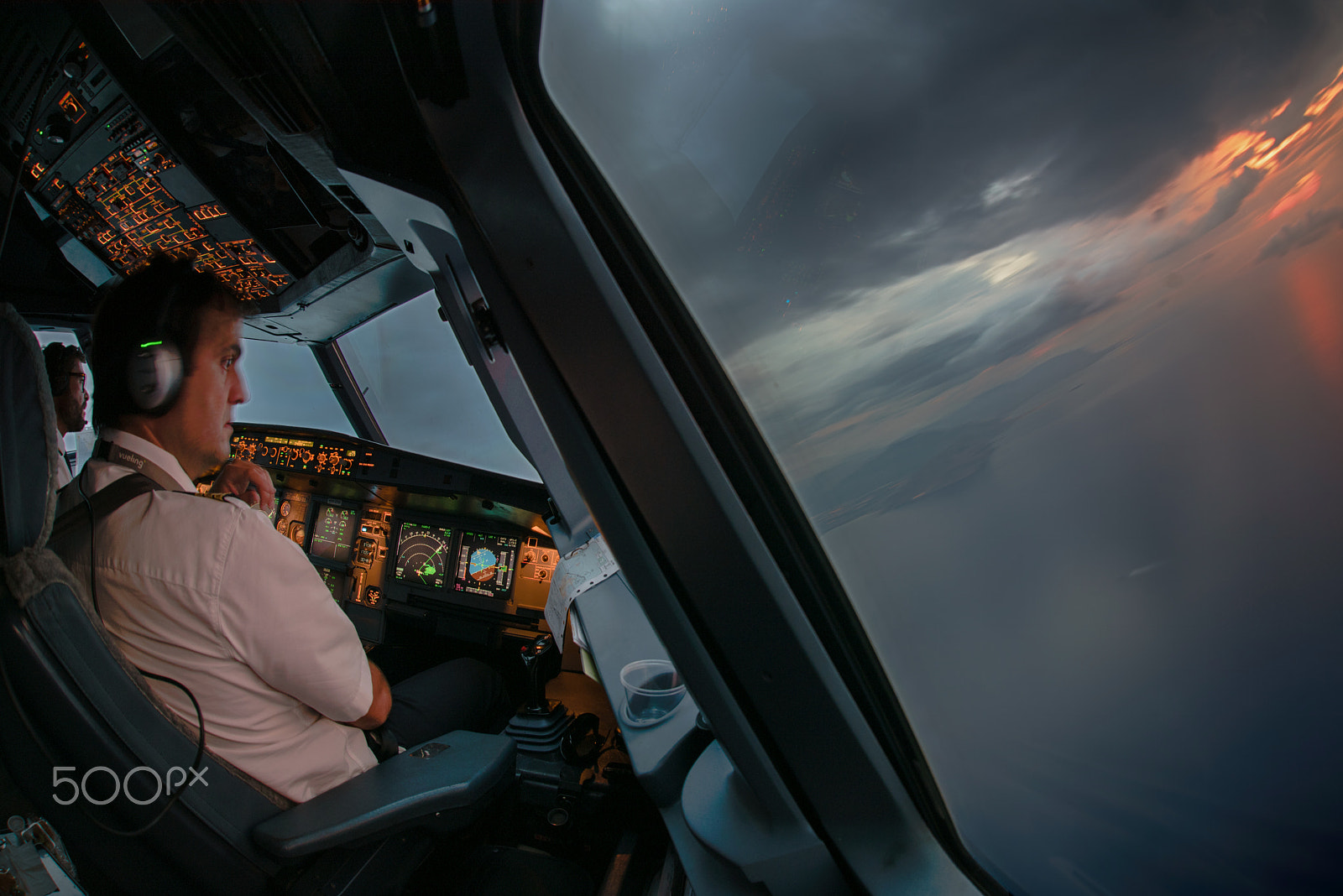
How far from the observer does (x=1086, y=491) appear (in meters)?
0.42

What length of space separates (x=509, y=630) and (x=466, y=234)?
2468mm

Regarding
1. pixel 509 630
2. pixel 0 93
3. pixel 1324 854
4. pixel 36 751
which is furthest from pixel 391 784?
pixel 0 93

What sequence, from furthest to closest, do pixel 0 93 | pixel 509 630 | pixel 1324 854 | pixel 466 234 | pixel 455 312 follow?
1. pixel 509 630
2. pixel 455 312
3. pixel 0 93
4. pixel 466 234
5. pixel 1324 854

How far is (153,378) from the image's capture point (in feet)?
3.55

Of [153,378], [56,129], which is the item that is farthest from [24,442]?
[56,129]

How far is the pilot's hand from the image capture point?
199cm

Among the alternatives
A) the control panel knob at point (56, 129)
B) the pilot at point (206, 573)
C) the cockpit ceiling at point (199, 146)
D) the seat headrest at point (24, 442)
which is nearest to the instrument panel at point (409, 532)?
the cockpit ceiling at point (199, 146)

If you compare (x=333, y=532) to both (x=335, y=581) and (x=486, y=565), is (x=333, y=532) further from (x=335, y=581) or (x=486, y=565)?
(x=486, y=565)

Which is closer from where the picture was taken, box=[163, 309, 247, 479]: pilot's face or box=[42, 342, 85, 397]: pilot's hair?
box=[163, 309, 247, 479]: pilot's face

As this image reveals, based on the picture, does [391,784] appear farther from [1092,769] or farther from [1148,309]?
[1148,309]

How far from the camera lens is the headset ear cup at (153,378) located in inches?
42.1

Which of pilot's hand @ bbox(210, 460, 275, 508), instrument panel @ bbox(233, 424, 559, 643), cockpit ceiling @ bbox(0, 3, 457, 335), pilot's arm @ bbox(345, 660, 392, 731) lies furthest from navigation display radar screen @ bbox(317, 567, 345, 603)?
pilot's arm @ bbox(345, 660, 392, 731)

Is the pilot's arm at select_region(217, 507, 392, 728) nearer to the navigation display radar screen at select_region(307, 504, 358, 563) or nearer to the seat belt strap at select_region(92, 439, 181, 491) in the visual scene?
the seat belt strap at select_region(92, 439, 181, 491)

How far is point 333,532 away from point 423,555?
2.51 ft
